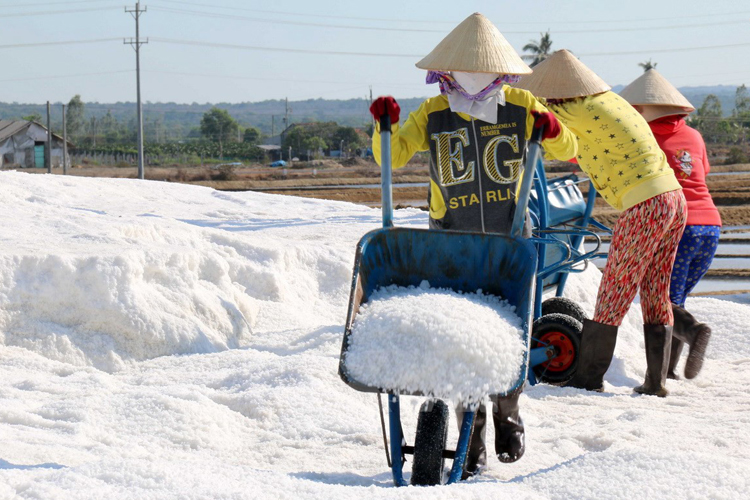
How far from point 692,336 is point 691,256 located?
17.8 inches

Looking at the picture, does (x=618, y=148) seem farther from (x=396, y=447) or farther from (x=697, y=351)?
(x=396, y=447)

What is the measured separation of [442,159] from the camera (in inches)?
146

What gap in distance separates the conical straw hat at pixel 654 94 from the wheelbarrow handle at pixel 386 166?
220 cm

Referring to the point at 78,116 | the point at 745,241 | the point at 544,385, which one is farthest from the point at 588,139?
the point at 78,116

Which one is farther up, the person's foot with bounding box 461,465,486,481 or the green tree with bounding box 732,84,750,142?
the green tree with bounding box 732,84,750,142

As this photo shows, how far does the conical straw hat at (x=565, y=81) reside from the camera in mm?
4430

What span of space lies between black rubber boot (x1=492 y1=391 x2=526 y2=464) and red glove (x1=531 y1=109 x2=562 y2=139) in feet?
3.31

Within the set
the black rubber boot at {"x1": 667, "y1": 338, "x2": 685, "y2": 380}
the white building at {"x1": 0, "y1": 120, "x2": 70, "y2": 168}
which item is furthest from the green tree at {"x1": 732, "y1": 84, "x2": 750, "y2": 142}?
the black rubber boot at {"x1": 667, "y1": 338, "x2": 685, "y2": 380}

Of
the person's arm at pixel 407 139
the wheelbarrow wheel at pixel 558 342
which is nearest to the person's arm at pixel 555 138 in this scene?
the person's arm at pixel 407 139

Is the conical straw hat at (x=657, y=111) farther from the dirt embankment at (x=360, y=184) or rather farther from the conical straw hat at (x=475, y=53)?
the dirt embankment at (x=360, y=184)

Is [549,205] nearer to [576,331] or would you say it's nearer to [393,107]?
[576,331]

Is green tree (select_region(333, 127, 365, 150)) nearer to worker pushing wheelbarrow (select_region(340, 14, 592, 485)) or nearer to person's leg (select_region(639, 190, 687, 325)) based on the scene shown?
person's leg (select_region(639, 190, 687, 325))

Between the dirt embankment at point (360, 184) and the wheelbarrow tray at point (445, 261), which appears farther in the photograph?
the dirt embankment at point (360, 184)

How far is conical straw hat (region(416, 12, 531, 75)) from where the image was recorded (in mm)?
3500
